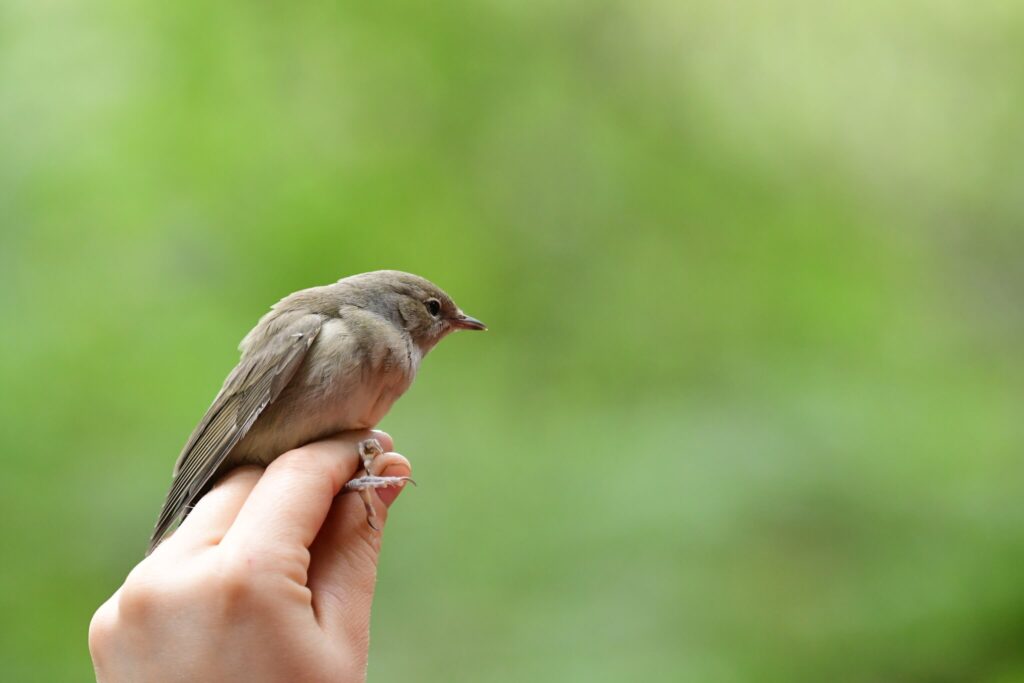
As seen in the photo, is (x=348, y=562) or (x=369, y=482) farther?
(x=369, y=482)

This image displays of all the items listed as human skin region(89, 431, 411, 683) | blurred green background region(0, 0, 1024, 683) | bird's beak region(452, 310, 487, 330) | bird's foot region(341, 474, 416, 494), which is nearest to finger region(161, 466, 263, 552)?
human skin region(89, 431, 411, 683)

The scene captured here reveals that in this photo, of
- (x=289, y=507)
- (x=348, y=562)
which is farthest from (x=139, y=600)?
(x=348, y=562)

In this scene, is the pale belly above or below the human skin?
above

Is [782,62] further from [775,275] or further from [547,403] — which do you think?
[547,403]

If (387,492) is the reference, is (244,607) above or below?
below

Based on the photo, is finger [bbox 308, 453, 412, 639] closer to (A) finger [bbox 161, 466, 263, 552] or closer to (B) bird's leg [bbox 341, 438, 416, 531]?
(B) bird's leg [bbox 341, 438, 416, 531]

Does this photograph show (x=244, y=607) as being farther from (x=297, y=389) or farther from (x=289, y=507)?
(x=297, y=389)
